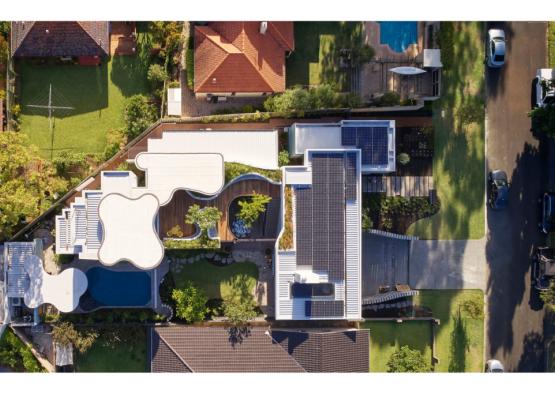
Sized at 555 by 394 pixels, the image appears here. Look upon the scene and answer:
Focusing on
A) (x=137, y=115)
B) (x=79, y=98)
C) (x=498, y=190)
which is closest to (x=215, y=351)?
(x=137, y=115)

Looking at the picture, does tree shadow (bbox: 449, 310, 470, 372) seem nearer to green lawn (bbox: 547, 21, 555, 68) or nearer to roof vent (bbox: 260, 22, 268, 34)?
green lawn (bbox: 547, 21, 555, 68)

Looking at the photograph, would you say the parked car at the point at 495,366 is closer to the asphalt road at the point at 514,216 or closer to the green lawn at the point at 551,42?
the asphalt road at the point at 514,216

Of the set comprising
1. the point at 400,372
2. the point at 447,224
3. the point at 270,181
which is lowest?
the point at 400,372

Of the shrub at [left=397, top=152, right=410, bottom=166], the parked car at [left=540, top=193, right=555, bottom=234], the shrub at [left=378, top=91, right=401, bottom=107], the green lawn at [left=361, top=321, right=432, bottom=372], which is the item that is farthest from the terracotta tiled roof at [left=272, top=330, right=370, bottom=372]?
the shrub at [left=378, top=91, right=401, bottom=107]

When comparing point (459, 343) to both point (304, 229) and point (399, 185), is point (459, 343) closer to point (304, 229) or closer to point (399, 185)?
point (399, 185)

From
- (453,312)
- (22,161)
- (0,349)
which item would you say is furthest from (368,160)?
(0,349)

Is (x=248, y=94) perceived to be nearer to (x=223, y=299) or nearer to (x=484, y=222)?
(x=223, y=299)
